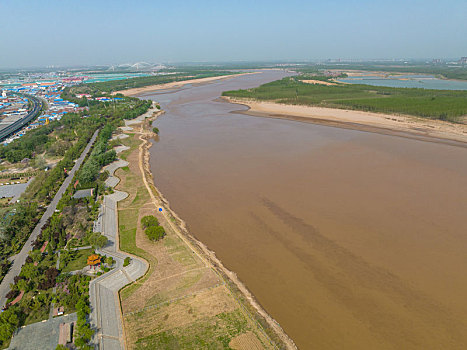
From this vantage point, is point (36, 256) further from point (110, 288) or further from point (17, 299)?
point (110, 288)

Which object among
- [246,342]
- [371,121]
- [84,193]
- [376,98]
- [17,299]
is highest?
[376,98]

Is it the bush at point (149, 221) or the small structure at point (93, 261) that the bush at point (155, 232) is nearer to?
the bush at point (149, 221)

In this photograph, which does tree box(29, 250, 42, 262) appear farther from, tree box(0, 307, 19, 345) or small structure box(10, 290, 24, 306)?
tree box(0, 307, 19, 345)

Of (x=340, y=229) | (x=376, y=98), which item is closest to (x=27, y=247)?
(x=340, y=229)

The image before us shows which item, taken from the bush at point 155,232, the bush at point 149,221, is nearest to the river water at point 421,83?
the bush at point 149,221

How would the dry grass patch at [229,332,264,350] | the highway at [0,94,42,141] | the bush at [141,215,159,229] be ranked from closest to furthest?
1. the dry grass patch at [229,332,264,350]
2. the bush at [141,215,159,229]
3. the highway at [0,94,42,141]

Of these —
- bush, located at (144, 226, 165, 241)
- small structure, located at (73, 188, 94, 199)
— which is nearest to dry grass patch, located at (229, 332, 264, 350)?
bush, located at (144, 226, 165, 241)

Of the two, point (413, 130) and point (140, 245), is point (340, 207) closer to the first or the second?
point (140, 245)
